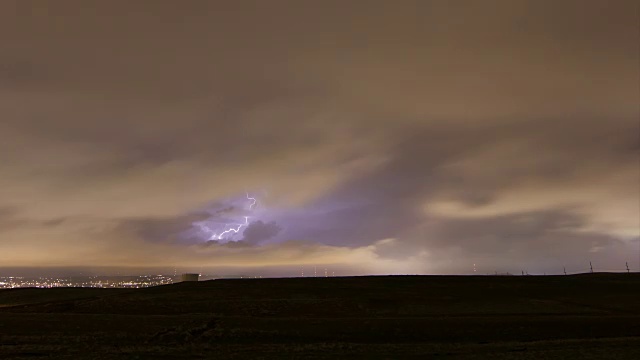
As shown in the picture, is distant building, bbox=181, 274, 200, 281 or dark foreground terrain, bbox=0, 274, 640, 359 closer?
dark foreground terrain, bbox=0, 274, 640, 359

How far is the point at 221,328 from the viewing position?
4012 cm

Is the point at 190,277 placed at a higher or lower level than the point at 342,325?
higher

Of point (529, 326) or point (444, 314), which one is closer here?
point (529, 326)

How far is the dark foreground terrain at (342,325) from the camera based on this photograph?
30781 millimetres

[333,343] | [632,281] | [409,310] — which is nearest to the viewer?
[333,343]

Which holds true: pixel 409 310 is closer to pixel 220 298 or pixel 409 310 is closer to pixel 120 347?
pixel 220 298

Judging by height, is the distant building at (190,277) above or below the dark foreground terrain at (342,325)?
above

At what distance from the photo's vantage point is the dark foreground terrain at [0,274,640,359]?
101 feet

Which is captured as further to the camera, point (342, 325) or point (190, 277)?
point (190, 277)

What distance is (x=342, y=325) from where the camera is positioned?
41.0 m

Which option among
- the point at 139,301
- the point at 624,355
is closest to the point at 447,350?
the point at 624,355

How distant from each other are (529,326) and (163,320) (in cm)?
3405

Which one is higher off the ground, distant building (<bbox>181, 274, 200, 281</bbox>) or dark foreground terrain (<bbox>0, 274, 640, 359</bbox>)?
distant building (<bbox>181, 274, 200, 281</bbox>)

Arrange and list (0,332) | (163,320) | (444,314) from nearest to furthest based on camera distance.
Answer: (0,332)
(163,320)
(444,314)
